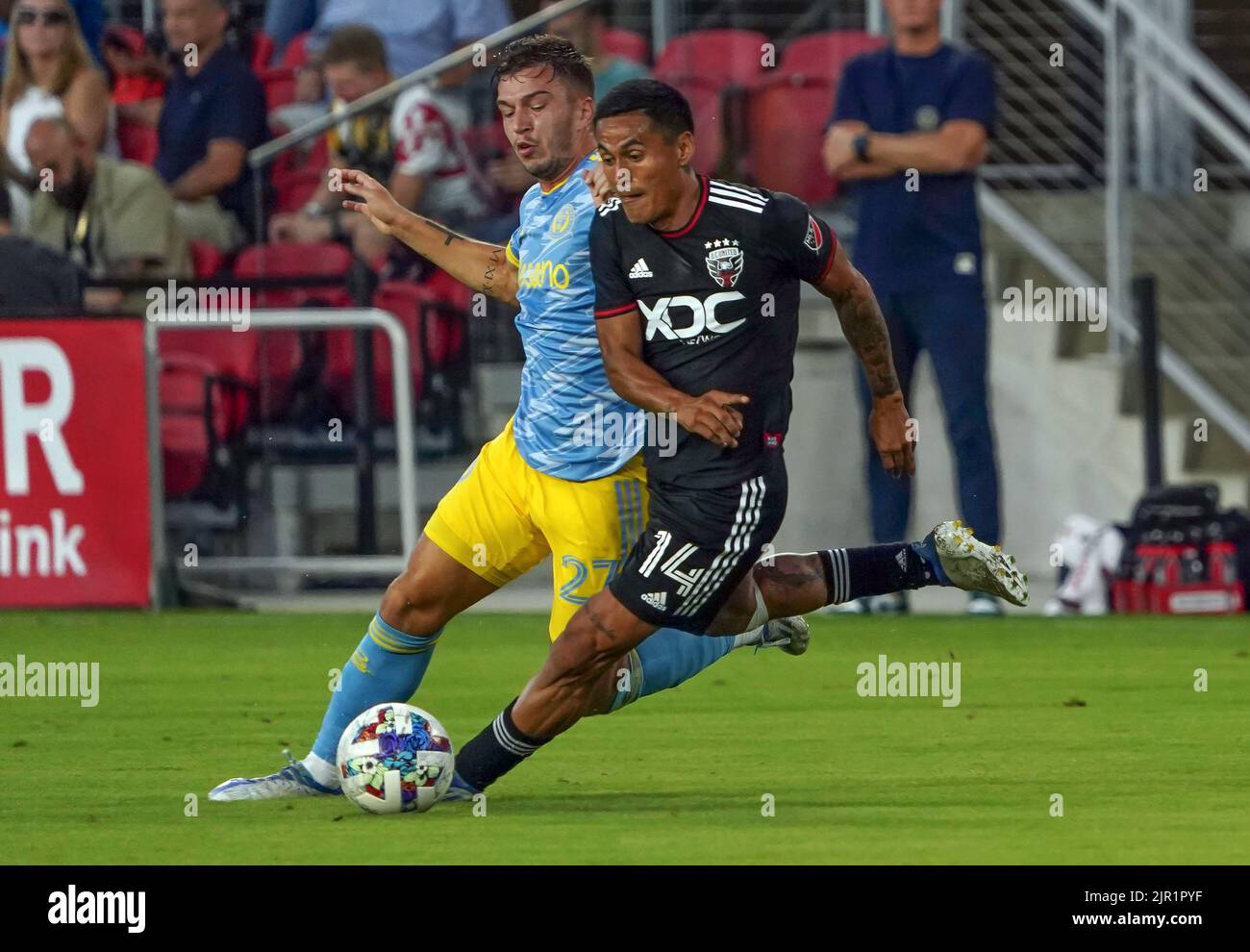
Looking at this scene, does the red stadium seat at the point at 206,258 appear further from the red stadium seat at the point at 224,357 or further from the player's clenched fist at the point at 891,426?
the player's clenched fist at the point at 891,426

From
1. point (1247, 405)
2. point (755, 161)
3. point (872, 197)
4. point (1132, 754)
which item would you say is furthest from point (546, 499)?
point (1247, 405)

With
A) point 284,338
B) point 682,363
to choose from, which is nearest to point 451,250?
point 682,363

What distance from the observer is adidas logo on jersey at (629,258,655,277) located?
21.7ft

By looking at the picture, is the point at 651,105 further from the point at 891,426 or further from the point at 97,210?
the point at 97,210

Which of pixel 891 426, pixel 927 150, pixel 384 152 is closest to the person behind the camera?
pixel 891 426

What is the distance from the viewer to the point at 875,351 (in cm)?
702

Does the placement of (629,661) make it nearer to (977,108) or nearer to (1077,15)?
(977,108)

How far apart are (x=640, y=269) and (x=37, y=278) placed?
7287 mm

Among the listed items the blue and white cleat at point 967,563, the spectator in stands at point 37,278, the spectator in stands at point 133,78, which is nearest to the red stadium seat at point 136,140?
the spectator in stands at point 133,78

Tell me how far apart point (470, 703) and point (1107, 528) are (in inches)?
179

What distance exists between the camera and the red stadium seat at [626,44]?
45.1 feet

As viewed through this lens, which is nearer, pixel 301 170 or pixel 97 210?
pixel 97 210

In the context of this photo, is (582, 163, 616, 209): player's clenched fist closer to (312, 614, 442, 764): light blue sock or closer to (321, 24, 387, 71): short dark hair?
(312, 614, 442, 764): light blue sock

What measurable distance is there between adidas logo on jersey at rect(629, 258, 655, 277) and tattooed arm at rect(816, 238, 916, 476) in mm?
546
